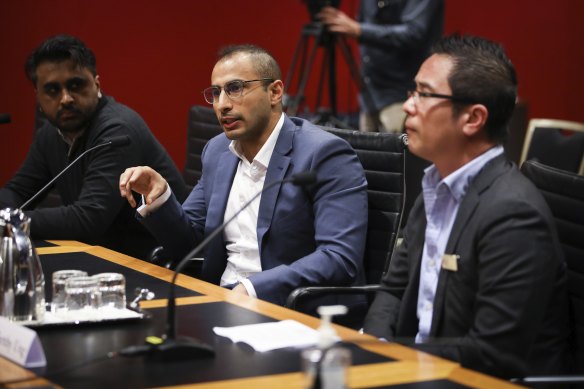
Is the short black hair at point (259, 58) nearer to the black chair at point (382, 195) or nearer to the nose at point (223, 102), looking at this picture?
the nose at point (223, 102)

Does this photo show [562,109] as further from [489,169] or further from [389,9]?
[489,169]

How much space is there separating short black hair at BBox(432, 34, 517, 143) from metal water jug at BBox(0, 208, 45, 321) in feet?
3.38

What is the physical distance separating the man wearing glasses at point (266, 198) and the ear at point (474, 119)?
73 cm

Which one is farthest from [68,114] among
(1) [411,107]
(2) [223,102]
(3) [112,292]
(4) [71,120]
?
(1) [411,107]

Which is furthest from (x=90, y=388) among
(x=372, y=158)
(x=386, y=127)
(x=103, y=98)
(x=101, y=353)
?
(x=386, y=127)

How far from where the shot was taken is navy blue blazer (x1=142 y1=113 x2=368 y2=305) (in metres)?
2.96

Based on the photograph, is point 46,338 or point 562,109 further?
point 562,109

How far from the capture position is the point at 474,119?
7.75 feet

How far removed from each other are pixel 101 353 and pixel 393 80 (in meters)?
4.20

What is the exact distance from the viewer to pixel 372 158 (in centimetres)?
321

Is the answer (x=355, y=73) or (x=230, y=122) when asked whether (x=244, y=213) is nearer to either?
(x=230, y=122)

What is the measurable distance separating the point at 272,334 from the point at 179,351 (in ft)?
0.85

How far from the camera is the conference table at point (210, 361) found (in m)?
1.82

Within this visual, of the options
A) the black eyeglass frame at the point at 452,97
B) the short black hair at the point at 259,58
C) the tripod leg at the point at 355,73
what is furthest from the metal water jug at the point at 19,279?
the tripod leg at the point at 355,73
